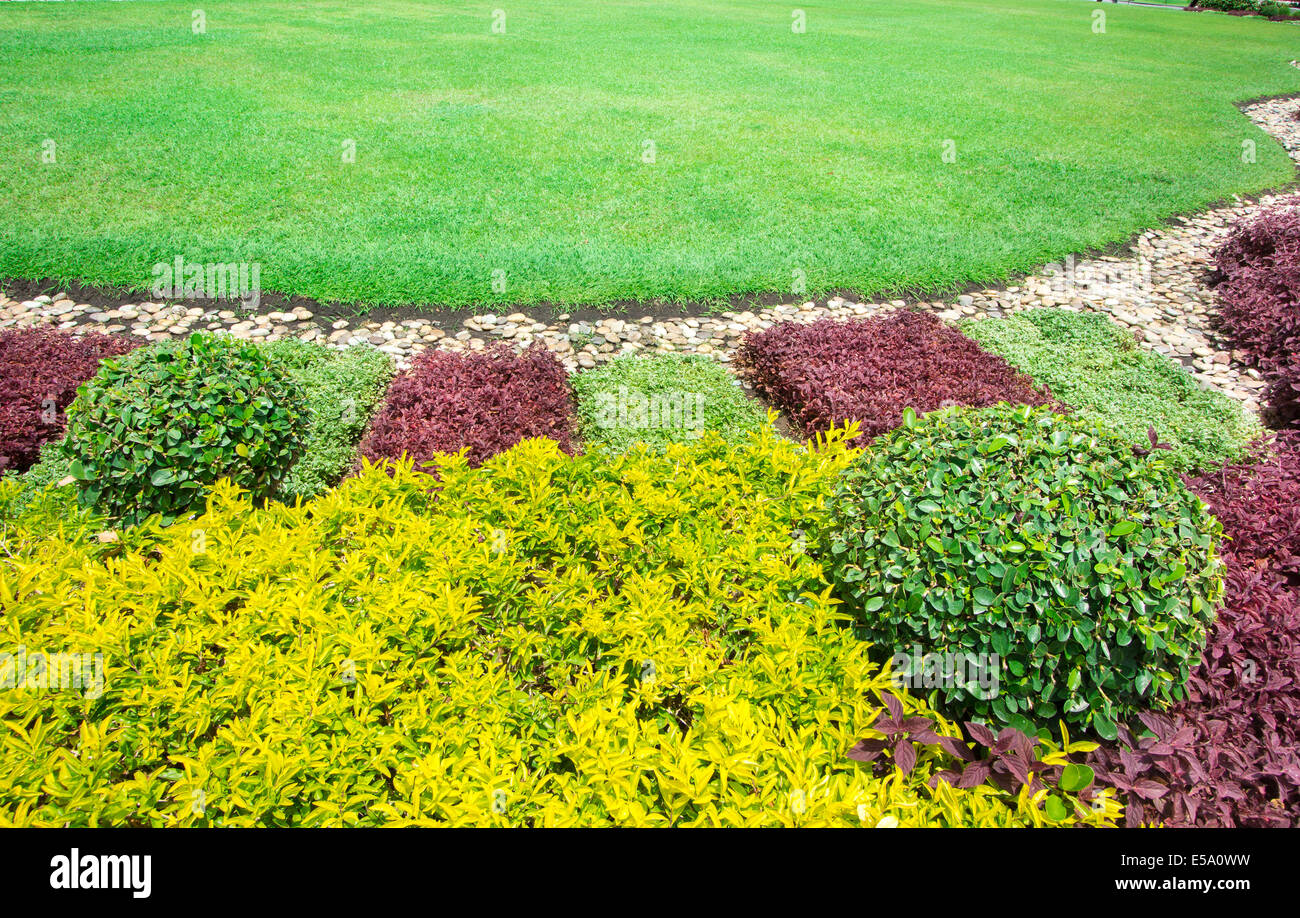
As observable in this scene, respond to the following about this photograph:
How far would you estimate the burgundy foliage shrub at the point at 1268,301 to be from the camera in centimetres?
630

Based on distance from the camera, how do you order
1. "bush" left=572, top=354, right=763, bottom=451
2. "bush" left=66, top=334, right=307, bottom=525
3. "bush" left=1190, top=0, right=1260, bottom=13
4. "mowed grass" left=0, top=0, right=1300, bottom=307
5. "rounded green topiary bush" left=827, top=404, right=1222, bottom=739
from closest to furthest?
"rounded green topiary bush" left=827, top=404, right=1222, bottom=739 → "bush" left=66, top=334, right=307, bottom=525 → "bush" left=572, top=354, right=763, bottom=451 → "mowed grass" left=0, top=0, right=1300, bottom=307 → "bush" left=1190, top=0, right=1260, bottom=13

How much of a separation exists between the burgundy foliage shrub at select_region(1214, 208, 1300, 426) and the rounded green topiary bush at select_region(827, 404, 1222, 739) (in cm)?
426

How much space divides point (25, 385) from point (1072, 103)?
1855cm

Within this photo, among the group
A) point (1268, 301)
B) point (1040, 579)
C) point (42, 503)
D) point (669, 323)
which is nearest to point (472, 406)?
point (42, 503)

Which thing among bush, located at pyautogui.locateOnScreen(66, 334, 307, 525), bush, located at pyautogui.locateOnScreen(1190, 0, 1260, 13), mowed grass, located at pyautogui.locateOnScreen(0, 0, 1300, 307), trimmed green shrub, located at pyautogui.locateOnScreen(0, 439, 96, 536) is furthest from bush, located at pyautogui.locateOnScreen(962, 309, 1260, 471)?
bush, located at pyautogui.locateOnScreen(1190, 0, 1260, 13)

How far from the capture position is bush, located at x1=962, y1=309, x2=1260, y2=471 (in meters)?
5.62

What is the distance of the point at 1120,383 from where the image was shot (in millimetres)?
6371

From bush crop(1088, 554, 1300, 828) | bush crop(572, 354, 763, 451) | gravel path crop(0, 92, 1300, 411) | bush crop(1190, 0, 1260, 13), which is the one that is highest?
bush crop(1190, 0, 1260, 13)

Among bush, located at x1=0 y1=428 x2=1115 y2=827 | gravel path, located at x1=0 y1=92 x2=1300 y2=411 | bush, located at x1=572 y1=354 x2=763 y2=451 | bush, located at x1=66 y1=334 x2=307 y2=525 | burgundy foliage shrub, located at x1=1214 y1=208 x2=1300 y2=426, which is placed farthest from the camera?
gravel path, located at x1=0 y1=92 x2=1300 y2=411

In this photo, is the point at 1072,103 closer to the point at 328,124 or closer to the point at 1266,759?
the point at 328,124

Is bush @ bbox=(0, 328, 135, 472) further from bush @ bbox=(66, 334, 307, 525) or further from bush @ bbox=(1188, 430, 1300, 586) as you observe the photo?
bush @ bbox=(1188, 430, 1300, 586)

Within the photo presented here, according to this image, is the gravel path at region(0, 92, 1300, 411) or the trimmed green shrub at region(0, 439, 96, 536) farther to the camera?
the gravel path at region(0, 92, 1300, 411)

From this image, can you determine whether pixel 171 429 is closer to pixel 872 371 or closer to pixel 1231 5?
pixel 872 371

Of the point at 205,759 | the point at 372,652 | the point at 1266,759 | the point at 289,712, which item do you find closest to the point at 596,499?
the point at 372,652
